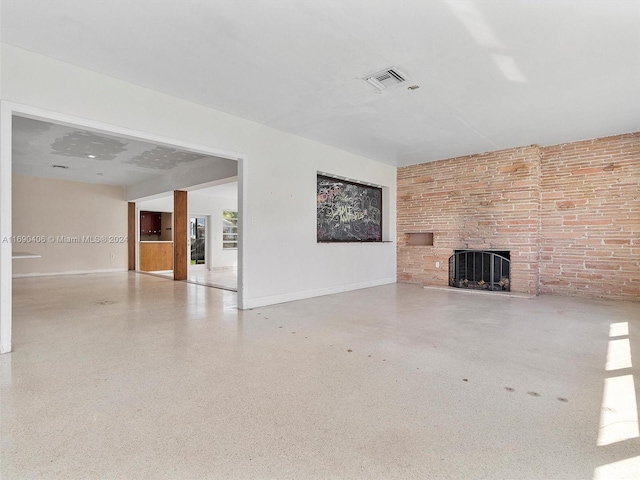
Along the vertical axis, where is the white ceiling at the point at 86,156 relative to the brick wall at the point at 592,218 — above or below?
above

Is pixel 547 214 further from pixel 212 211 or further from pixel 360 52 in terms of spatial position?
pixel 212 211

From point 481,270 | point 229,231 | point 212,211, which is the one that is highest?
point 212,211

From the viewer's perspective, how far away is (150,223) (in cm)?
1255

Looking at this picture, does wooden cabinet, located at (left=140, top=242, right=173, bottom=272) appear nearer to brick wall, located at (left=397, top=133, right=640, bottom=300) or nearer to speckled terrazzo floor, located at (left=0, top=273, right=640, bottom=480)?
speckled terrazzo floor, located at (left=0, top=273, right=640, bottom=480)

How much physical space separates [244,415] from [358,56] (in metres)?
3.03

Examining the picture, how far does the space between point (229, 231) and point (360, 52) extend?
9.98 m

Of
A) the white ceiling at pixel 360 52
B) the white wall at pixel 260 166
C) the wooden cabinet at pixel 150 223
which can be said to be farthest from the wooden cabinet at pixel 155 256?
the white ceiling at pixel 360 52

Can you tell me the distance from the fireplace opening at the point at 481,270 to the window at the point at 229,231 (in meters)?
7.63

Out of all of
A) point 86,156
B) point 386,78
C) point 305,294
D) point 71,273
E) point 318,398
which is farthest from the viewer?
point 71,273

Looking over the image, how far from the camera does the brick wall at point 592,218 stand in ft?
17.6

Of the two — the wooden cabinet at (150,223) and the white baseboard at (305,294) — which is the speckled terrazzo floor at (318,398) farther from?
the wooden cabinet at (150,223)

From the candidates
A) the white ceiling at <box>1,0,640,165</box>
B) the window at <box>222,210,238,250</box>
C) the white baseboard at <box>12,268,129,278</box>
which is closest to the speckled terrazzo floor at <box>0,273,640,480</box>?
the white ceiling at <box>1,0,640,165</box>

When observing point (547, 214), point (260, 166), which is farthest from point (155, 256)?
point (547, 214)

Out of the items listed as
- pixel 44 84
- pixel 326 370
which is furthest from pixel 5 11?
pixel 326 370
